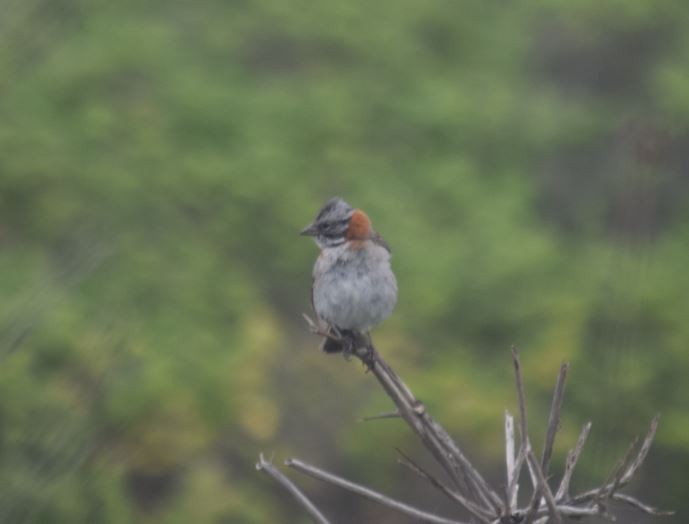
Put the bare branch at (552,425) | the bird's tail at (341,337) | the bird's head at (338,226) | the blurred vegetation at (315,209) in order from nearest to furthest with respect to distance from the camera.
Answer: the bare branch at (552,425), the bird's tail at (341,337), the bird's head at (338,226), the blurred vegetation at (315,209)

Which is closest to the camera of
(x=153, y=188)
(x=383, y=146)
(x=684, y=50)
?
(x=153, y=188)

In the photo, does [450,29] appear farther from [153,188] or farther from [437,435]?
[437,435]

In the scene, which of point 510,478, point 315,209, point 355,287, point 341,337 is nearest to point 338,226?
point 355,287

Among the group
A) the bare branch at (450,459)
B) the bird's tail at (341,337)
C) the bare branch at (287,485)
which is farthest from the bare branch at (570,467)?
the bird's tail at (341,337)

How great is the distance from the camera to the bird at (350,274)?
17.9ft

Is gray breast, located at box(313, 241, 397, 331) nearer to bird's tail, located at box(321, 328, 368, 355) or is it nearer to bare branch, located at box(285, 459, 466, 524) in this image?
bird's tail, located at box(321, 328, 368, 355)

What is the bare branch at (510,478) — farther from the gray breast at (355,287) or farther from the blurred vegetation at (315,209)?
the blurred vegetation at (315,209)

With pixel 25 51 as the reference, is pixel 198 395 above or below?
above

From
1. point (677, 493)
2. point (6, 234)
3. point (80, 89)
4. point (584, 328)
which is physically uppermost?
point (80, 89)

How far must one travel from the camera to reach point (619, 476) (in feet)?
7.96

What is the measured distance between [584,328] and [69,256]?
10966mm

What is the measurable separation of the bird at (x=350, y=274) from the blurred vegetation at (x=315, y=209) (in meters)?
2.23

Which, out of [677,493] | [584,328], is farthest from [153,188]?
[677,493]

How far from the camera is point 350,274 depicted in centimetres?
572
